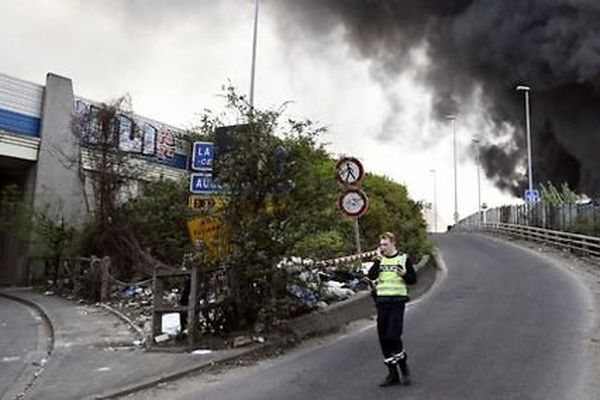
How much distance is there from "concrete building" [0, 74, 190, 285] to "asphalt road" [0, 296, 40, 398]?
7.44m

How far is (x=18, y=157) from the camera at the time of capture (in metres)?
23.7

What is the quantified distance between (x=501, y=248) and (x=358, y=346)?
20.9 meters

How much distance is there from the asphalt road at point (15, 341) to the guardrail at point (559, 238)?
709 inches

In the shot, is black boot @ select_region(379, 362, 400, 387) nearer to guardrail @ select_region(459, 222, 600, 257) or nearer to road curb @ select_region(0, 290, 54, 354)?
road curb @ select_region(0, 290, 54, 354)

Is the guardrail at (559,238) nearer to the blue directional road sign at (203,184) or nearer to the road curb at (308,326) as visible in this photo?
the road curb at (308,326)

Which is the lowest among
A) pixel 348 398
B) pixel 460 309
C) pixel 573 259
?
pixel 348 398

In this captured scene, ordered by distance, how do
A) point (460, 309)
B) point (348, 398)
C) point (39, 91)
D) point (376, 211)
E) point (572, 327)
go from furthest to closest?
point (39, 91) < point (376, 211) < point (460, 309) < point (572, 327) < point (348, 398)

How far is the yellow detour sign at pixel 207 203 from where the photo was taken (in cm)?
959

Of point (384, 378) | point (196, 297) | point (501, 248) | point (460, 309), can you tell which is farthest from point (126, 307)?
point (501, 248)

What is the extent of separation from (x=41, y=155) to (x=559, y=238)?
20576mm

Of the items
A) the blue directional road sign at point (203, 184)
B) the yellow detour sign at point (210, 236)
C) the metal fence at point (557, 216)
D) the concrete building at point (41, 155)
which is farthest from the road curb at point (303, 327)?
the metal fence at point (557, 216)

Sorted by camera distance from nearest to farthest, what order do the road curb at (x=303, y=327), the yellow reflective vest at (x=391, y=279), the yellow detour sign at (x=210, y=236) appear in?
the yellow reflective vest at (x=391, y=279) → the road curb at (x=303, y=327) → the yellow detour sign at (x=210, y=236)

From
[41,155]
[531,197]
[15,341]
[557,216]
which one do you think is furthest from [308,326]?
[531,197]

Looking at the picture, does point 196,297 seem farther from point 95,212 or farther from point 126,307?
point 95,212
